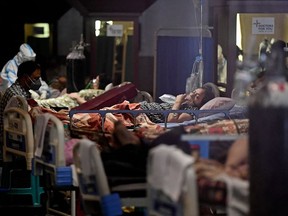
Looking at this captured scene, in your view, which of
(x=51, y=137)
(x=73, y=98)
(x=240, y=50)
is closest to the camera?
(x=51, y=137)

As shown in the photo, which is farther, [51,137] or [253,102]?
[51,137]

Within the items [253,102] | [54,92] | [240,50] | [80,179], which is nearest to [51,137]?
[80,179]

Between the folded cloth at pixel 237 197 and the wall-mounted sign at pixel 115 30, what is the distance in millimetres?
7526

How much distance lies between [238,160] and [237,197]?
238mm

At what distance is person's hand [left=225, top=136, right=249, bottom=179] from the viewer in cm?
347

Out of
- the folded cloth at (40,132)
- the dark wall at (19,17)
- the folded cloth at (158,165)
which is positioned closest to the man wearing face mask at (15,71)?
the dark wall at (19,17)

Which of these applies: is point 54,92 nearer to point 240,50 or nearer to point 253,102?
point 240,50

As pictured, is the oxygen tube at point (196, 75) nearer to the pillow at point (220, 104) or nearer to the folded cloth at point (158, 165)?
the pillow at point (220, 104)

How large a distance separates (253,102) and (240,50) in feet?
15.6

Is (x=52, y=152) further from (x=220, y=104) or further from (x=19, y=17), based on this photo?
(x=19, y=17)

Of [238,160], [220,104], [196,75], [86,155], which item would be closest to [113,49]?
[196,75]

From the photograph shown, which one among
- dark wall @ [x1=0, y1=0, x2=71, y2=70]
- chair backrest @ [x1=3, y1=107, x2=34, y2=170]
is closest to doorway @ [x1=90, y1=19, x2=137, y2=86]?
dark wall @ [x1=0, y1=0, x2=71, y2=70]

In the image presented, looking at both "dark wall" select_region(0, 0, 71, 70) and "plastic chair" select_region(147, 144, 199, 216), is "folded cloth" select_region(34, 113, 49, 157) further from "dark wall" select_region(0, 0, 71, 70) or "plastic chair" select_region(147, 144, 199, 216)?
"dark wall" select_region(0, 0, 71, 70)

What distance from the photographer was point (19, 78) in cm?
727
